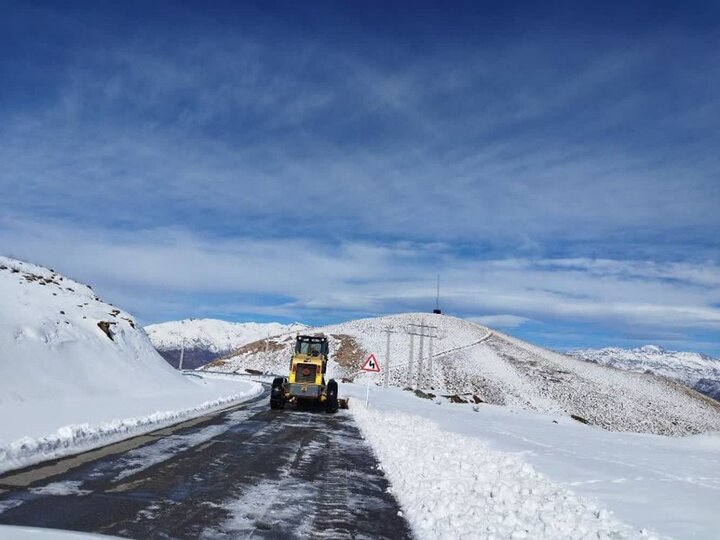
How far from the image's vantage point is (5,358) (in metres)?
20.2

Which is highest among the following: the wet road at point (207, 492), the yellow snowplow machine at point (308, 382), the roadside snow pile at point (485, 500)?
the yellow snowplow machine at point (308, 382)

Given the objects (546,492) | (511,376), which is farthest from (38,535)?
(511,376)

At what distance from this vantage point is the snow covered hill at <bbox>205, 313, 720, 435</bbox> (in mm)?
83931

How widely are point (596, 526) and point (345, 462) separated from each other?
6.25m

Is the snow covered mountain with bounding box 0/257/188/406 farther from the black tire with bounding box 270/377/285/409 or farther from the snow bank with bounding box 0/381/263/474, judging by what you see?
the black tire with bounding box 270/377/285/409

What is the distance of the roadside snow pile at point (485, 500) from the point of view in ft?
22.5

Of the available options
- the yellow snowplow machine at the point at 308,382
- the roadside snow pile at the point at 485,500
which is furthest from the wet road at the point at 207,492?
the yellow snowplow machine at the point at 308,382

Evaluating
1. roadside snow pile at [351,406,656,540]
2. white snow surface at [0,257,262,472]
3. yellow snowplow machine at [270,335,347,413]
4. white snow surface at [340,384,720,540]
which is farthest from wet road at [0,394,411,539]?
yellow snowplow machine at [270,335,347,413]

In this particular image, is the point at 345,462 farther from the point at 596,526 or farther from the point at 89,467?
the point at 596,526

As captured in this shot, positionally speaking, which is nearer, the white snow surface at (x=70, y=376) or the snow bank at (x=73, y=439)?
the snow bank at (x=73, y=439)

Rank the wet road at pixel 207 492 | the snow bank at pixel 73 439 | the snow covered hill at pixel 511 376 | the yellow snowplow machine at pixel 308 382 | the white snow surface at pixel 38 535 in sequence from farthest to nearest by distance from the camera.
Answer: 1. the snow covered hill at pixel 511 376
2. the yellow snowplow machine at pixel 308 382
3. the snow bank at pixel 73 439
4. the wet road at pixel 207 492
5. the white snow surface at pixel 38 535

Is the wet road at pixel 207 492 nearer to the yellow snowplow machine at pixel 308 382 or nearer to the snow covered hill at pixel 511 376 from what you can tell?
the yellow snowplow machine at pixel 308 382

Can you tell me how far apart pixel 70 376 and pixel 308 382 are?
9.81m

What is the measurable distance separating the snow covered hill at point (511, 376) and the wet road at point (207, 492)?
5659cm
